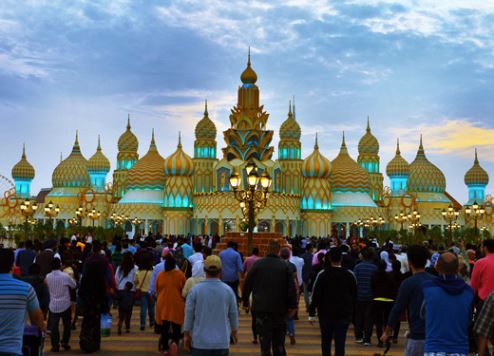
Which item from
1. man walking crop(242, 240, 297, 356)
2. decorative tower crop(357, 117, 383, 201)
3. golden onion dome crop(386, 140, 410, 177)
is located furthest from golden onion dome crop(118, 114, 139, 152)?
man walking crop(242, 240, 297, 356)

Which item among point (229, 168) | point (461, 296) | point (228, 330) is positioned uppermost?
point (229, 168)

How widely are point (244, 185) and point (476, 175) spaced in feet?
130

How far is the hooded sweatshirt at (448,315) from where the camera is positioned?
5.84 metres

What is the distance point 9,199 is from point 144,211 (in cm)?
2791

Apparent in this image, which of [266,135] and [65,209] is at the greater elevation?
[266,135]

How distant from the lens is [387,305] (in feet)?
40.5

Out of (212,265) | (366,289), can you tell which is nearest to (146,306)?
(366,289)

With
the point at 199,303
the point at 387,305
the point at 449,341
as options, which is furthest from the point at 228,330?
the point at 387,305

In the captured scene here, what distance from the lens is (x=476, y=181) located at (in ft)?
292

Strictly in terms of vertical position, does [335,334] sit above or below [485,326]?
below

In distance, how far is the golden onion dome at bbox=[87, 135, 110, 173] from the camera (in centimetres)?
8544

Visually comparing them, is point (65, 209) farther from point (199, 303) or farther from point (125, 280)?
point (199, 303)

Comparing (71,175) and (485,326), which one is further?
(71,175)

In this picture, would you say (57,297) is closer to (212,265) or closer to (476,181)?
(212,265)
